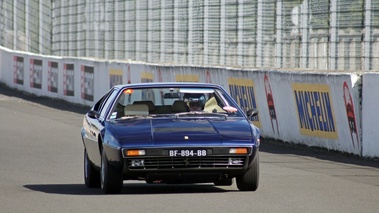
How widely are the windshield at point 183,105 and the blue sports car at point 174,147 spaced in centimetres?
1

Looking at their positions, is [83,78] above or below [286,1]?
below

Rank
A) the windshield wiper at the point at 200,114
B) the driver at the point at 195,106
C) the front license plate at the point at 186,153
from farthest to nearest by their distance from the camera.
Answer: the driver at the point at 195,106 < the windshield wiper at the point at 200,114 < the front license plate at the point at 186,153

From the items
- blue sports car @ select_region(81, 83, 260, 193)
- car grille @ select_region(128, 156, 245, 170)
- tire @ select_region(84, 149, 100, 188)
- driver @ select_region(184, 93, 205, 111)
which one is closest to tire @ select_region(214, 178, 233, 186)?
blue sports car @ select_region(81, 83, 260, 193)

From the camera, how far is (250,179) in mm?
11156

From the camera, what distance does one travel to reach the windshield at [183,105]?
11859 millimetres

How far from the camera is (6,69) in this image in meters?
38.3

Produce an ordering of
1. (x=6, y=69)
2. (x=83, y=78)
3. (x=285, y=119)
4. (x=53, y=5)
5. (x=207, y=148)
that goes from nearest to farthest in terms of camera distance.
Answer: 1. (x=207, y=148)
2. (x=285, y=119)
3. (x=83, y=78)
4. (x=53, y=5)
5. (x=6, y=69)

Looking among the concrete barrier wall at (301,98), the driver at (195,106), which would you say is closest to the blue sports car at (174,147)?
the driver at (195,106)

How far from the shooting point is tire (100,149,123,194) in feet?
35.7

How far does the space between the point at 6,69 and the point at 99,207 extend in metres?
28.9

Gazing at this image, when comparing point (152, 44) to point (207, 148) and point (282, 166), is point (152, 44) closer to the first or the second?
point (282, 166)

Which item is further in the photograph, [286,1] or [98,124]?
[286,1]

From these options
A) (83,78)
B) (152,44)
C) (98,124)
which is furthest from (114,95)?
(83,78)

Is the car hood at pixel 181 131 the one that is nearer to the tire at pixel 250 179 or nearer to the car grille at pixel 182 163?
the car grille at pixel 182 163
